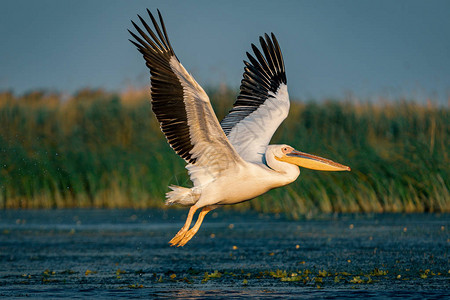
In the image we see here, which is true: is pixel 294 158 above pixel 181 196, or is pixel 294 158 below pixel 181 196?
above

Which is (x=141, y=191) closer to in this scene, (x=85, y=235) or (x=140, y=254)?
(x=85, y=235)

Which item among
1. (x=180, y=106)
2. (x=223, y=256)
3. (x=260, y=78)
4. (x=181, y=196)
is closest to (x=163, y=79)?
(x=180, y=106)

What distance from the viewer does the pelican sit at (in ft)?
28.4

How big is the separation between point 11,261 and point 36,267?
744 mm

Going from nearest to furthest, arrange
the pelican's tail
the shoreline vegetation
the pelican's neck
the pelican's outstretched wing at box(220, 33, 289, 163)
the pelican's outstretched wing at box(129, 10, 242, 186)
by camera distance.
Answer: the pelican's outstretched wing at box(129, 10, 242, 186), the pelican's neck, the pelican's tail, the pelican's outstretched wing at box(220, 33, 289, 163), the shoreline vegetation

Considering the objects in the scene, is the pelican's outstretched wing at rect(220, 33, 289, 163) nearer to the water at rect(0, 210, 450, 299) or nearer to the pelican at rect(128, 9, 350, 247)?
the pelican at rect(128, 9, 350, 247)

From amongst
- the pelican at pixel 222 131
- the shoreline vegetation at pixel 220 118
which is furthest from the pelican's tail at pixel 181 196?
the shoreline vegetation at pixel 220 118

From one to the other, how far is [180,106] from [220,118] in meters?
9.32

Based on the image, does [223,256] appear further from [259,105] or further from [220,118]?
[220,118]

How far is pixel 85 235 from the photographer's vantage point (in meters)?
15.1

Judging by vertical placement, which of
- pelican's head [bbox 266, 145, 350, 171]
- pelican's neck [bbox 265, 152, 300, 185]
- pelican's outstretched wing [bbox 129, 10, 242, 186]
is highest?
pelican's outstretched wing [bbox 129, 10, 242, 186]

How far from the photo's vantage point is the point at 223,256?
491 inches

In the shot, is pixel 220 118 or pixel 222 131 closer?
pixel 222 131

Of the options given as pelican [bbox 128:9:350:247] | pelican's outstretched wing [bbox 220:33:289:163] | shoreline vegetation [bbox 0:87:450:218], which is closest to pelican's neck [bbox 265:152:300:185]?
pelican [bbox 128:9:350:247]
